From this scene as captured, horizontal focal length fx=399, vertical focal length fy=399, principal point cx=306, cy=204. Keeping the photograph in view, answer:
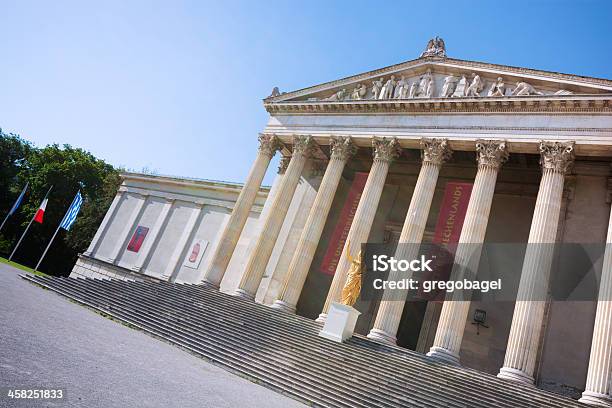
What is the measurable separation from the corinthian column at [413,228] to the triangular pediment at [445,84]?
2.64 meters

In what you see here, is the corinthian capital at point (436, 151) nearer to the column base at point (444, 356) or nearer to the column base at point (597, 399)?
the column base at point (444, 356)

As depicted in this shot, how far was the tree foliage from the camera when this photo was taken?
43.8m

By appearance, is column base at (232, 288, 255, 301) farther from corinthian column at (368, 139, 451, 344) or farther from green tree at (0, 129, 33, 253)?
green tree at (0, 129, 33, 253)

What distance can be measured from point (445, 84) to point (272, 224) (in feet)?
36.2

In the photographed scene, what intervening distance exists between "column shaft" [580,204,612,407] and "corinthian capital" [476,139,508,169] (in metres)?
5.45

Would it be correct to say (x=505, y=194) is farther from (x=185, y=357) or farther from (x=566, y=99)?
(x=185, y=357)

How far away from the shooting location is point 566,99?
50.9 ft

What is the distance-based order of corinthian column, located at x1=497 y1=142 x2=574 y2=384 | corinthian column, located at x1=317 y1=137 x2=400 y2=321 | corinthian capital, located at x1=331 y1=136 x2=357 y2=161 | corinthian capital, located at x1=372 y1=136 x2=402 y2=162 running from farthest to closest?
corinthian capital, located at x1=331 y1=136 x2=357 y2=161 < corinthian capital, located at x1=372 y1=136 x2=402 y2=162 < corinthian column, located at x1=317 y1=137 x2=400 y2=321 < corinthian column, located at x1=497 y1=142 x2=574 y2=384

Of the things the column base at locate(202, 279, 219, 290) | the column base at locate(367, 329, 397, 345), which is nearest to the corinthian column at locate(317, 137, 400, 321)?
the column base at locate(367, 329, 397, 345)

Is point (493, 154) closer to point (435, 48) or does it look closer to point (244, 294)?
point (435, 48)

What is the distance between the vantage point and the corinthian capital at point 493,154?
16.5 metres

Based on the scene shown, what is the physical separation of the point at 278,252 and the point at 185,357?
40.0ft

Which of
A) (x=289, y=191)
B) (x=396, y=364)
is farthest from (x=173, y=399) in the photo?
(x=289, y=191)

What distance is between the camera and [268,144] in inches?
925
